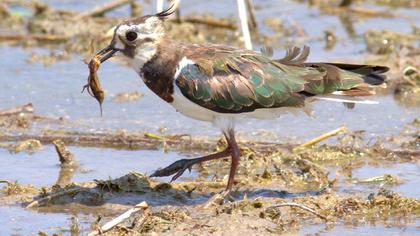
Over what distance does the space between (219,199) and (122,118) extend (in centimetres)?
311

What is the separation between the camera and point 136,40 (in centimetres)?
801

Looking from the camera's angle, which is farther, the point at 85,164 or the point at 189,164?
the point at 85,164

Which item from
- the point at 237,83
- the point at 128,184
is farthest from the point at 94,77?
the point at 237,83

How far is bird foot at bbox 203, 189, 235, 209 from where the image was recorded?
7.84 metres

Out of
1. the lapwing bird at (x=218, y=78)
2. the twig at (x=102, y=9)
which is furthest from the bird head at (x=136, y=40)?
the twig at (x=102, y=9)

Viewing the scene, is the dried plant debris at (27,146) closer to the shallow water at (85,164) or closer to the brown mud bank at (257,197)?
the shallow water at (85,164)

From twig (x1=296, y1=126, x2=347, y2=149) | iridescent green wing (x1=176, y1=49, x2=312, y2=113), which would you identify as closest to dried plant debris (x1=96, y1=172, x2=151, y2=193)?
iridescent green wing (x1=176, y1=49, x2=312, y2=113)

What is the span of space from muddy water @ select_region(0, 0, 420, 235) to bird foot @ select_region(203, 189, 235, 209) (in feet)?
2.66

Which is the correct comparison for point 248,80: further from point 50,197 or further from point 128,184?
point 50,197

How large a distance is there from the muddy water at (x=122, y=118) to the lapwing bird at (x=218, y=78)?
725 millimetres

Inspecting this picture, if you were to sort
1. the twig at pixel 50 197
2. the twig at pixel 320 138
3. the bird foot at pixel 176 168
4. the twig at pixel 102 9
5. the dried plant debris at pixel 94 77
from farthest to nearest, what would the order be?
the twig at pixel 102 9
the twig at pixel 320 138
the bird foot at pixel 176 168
the dried plant debris at pixel 94 77
the twig at pixel 50 197

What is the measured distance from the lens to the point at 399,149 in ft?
31.2

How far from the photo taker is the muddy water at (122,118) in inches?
341

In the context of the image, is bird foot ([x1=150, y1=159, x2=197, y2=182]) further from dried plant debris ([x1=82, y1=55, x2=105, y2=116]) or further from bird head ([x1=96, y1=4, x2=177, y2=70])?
bird head ([x1=96, y1=4, x2=177, y2=70])
